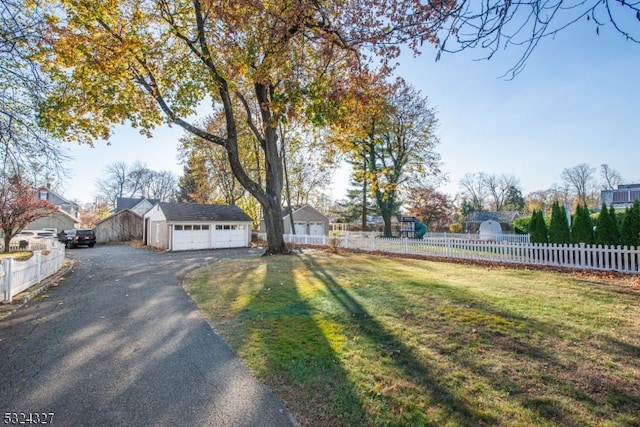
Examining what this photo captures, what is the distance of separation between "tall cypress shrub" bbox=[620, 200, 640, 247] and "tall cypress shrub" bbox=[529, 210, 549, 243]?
400 cm

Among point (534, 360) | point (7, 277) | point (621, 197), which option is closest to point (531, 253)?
point (534, 360)

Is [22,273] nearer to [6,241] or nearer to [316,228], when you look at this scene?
[6,241]

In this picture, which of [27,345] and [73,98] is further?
[73,98]

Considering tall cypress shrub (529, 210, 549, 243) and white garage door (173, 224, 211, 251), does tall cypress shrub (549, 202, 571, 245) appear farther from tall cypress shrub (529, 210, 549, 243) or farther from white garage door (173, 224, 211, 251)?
white garage door (173, 224, 211, 251)

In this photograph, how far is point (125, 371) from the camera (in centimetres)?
377

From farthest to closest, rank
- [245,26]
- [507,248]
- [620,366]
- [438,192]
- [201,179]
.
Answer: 1. [438,192]
2. [201,179]
3. [507,248]
4. [245,26]
5. [620,366]

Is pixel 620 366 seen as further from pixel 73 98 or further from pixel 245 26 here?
pixel 73 98

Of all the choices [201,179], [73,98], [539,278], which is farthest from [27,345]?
[201,179]

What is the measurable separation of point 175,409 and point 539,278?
953cm

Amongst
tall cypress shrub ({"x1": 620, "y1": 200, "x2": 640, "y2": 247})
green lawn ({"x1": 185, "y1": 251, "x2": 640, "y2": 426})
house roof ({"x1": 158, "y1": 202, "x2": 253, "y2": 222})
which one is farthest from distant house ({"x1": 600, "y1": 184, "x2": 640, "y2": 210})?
house roof ({"x1": 158, "y1": 202, "x2": 253, "y2": 222})

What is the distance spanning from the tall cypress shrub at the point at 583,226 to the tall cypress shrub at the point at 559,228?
837 mm

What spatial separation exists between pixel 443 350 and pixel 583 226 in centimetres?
1253

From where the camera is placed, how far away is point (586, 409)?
8.80 ft

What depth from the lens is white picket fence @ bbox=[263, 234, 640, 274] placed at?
9914 mm
